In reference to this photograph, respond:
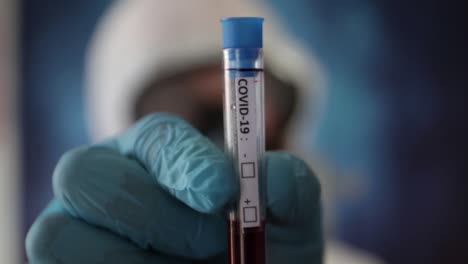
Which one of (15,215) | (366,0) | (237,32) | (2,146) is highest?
(366,0)

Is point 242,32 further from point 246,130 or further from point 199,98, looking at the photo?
point 199,98

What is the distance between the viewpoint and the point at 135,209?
0.61m

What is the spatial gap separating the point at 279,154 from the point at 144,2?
0.53 m

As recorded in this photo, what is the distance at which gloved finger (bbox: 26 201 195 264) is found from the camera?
60 centimetres

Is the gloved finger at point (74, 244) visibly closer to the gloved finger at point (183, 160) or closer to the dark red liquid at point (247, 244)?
the gloved finger at point (183, 160)

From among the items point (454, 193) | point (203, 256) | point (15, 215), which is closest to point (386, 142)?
point (454, 193)

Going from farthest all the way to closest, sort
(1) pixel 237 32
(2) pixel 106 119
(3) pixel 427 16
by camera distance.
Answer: (2) pixel 106 119
(3) pixel 427 16
(1) pixel 237 32

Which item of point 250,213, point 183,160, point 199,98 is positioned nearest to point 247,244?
point 250,213

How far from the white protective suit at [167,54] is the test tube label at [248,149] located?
1.82 ft

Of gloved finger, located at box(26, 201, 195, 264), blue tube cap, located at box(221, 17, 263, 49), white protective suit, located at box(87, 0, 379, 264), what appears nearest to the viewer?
blue tube cap, located at box(221, 17, 263, 49)

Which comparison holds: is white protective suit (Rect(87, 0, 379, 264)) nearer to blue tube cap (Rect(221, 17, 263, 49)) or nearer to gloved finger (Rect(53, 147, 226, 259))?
gloved finger (Rect(53, 147, 226, 259))

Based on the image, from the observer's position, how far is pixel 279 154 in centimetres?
69

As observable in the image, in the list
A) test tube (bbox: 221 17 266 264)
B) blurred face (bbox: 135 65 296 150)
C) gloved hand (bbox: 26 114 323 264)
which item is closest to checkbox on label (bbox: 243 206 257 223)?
test tube (bbox: 221 17 266 264)

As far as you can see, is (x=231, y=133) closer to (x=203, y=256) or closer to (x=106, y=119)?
(x=203, y=256)
